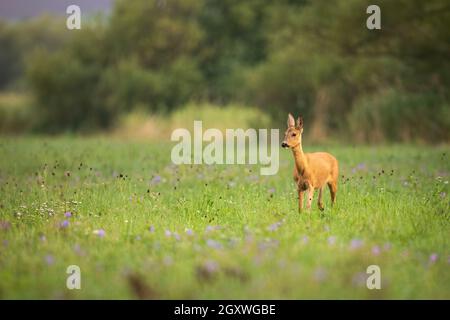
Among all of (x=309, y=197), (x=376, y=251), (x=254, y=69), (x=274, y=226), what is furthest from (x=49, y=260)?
(x=254, y=69)

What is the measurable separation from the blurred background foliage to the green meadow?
11.8 m

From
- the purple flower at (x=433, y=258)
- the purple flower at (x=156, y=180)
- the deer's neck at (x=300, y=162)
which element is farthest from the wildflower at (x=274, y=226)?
the purple flower at (x=156, y=180)

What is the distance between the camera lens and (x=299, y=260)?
21.1 ft

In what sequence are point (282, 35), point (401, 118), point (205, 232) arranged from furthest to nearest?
point (282, 35)
point (401, 118)
point (205, 232)

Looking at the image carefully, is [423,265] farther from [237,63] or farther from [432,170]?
[237,63]

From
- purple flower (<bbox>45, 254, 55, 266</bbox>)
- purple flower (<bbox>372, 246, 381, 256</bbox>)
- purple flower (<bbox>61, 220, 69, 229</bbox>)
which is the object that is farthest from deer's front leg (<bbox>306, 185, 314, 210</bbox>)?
purple flower (<bbox>45, 254, 55, 266</bbox>)

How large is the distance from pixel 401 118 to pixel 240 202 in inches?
548

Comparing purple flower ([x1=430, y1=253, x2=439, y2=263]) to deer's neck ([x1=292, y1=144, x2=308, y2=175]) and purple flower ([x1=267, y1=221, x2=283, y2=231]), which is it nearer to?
purple flower ([x1=267, y1=221, x2=283, y2=231])

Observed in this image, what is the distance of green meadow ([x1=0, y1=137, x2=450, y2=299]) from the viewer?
19.6 feet

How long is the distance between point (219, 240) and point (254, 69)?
27452 mm

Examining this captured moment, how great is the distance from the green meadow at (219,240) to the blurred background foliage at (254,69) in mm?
11768

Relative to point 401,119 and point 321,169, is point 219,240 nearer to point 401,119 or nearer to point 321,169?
point 321,169

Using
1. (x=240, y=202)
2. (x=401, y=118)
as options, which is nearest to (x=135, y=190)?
(x=240, y=202)

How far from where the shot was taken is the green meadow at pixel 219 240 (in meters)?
5.96
